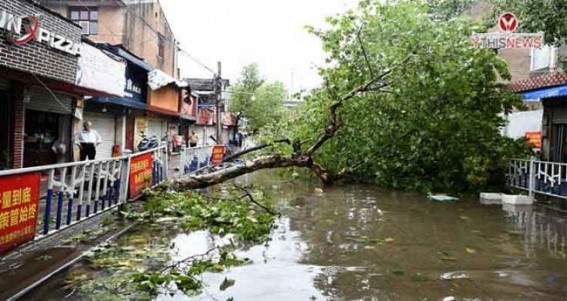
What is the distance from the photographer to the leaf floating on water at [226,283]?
507 centimetres

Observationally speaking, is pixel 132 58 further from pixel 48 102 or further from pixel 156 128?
pixel 156 128

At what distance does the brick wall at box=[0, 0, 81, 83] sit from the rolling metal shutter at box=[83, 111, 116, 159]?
24.6 feet

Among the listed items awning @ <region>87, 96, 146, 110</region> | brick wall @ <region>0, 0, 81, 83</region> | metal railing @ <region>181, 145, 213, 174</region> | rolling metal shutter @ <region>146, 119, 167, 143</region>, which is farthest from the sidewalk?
rolling metal shutter @ <region>146, 119, 167, 143</region>

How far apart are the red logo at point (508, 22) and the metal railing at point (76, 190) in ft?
23.8

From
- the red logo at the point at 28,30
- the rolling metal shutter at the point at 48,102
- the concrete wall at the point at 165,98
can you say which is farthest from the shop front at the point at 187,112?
the red logo at the point at 28,30

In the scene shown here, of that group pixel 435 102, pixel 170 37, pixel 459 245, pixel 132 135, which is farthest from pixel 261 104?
pixel 459 245

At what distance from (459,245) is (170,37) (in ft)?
92.5

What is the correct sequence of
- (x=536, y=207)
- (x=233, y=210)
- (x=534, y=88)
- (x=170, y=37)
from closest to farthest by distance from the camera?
(x=233, y=210) < (x=536, y=207) < (x=534, y=88) < (x=170, y=37)

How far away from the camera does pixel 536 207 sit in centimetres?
1152

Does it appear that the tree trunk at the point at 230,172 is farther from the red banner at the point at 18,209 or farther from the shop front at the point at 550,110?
the shop front at the point at 550,110

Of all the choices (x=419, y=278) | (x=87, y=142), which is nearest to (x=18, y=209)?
(x=419, y=278)

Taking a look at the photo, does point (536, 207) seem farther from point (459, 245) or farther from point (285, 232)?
point (285, 232)

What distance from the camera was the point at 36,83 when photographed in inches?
444

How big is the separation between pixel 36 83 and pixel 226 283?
Answer: 827 cm
